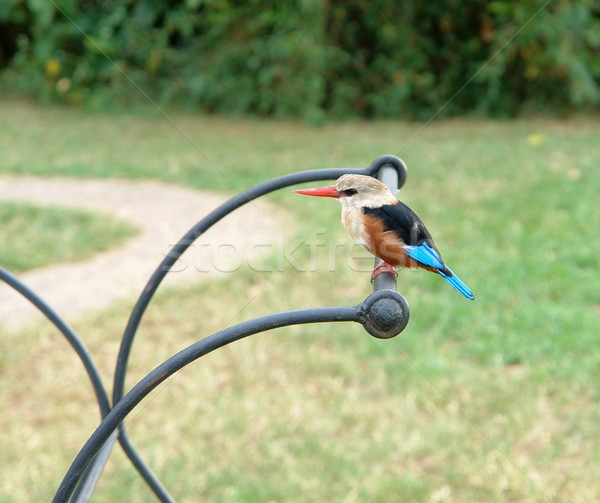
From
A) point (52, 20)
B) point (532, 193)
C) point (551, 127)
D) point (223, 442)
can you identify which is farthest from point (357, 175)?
point (52, 20)

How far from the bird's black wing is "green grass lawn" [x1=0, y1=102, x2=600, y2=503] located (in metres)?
1.31

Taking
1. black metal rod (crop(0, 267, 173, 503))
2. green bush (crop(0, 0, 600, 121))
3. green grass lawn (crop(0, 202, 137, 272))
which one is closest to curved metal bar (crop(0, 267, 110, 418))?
black metal rod (crop(0, 267, 173, 503))

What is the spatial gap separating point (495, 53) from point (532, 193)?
324 cm

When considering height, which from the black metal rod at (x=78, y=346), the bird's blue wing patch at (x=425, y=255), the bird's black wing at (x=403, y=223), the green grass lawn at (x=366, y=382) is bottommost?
the green grass lawn at (x=366, y=382)

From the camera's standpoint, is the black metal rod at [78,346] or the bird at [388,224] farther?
the bird at [388,224]

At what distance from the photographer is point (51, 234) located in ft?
15.8

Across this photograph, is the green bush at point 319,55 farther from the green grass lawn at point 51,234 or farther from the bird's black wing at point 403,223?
the bird's black wing at point 403,223

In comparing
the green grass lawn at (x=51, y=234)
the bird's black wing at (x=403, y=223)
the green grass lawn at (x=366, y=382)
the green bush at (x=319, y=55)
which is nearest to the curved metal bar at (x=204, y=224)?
the bird's black wing at (x=403, y=223)

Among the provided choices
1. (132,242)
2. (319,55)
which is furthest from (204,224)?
(319,55)

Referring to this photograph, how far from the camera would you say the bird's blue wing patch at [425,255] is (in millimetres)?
1657

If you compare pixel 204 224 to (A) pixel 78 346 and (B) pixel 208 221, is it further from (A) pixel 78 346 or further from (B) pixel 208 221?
(A) pixel 78 346

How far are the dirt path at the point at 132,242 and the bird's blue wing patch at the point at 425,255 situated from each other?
266 cm

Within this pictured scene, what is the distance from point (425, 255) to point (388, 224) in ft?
0.38

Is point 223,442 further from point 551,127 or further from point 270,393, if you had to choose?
point 551,127
